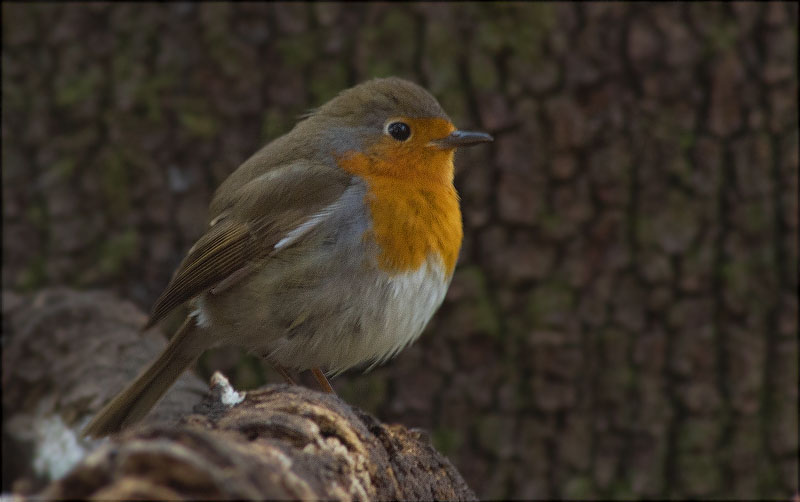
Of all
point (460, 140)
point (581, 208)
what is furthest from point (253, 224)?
point (581, 208)

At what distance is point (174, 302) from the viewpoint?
274 centimetres

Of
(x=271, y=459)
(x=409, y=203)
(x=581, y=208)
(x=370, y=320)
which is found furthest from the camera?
(x=581, y=208)

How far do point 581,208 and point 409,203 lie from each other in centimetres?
94

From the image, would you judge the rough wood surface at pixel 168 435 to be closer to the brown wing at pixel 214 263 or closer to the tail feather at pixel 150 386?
the tail feather at pixel 150 386

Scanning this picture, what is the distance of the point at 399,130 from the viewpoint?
9.61 ft

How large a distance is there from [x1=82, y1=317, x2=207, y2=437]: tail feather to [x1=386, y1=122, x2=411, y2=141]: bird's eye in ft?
3.01

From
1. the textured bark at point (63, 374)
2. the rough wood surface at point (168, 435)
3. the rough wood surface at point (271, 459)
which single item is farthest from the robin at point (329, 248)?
the rough wood surface at point (271, 459)

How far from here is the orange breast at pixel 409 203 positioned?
8.70 feet

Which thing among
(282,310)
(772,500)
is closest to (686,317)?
(772,500)

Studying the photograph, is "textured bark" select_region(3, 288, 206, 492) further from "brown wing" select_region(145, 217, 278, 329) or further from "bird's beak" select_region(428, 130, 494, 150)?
"bird's beak" select_region(428, 130, 494, 150)

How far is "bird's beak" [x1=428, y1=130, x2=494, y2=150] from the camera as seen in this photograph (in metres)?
2.84

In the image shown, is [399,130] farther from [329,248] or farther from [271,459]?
[271,459]

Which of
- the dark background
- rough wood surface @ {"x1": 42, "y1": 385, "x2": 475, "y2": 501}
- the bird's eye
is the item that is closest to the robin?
the bird's eye

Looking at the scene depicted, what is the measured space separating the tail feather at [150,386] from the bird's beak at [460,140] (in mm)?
1019
